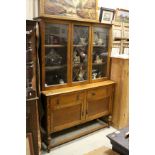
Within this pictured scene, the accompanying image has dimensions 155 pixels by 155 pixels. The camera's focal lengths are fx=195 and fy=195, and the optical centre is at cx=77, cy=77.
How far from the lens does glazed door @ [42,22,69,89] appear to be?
2783 mm

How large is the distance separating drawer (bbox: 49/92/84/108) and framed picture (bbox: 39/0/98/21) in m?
1.13

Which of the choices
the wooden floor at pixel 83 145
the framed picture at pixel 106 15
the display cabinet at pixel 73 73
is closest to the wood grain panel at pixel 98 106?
the display cabinet at pixel 73 73

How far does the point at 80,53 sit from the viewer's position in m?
3.20

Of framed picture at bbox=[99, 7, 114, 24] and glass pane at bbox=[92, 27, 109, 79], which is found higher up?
framed picture at bbox=[99, 7, 114, 24]

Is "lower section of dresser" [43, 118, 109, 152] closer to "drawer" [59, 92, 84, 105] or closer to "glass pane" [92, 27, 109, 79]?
"drawer" [59, 92, 84, 105]

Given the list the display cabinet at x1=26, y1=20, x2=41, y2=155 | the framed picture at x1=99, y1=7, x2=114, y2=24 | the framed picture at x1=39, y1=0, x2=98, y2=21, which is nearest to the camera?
the display cabinet at x1=26, y1=20, x2=41, y2=155

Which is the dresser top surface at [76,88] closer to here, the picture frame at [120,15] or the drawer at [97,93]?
the drawer at [97,93]

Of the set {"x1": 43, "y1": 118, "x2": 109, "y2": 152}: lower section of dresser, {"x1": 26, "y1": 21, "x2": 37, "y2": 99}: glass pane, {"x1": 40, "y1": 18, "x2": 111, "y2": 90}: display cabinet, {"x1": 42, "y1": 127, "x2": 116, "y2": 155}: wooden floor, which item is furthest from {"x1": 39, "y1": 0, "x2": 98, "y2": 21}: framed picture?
{"x1": 42, "y1": 127, "x2": 116, "y2": 155}: wooden floor

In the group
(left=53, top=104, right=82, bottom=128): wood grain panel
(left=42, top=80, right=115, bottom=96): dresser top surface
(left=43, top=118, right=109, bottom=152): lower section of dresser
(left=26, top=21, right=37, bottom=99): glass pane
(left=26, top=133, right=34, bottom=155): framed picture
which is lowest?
(left=43, top=118, right=109, bottom=152): lower section of dresser

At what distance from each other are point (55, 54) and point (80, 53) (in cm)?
47

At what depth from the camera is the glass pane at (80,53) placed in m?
3.10
